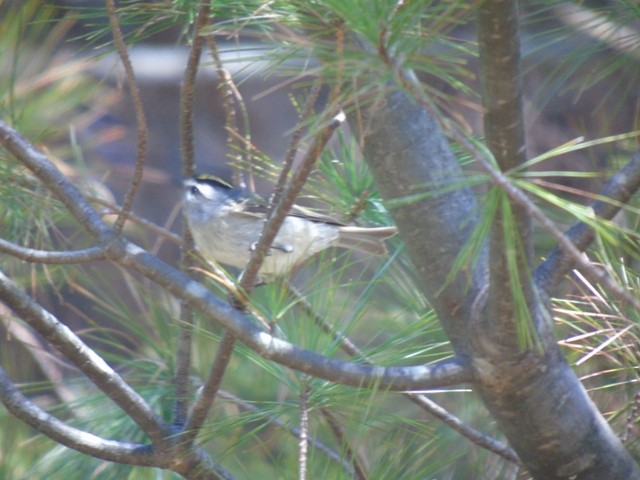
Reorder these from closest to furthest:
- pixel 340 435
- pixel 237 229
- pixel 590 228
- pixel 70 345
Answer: pixel 590 228
pixel 70 345
pixel 340 435
pixel 237 229

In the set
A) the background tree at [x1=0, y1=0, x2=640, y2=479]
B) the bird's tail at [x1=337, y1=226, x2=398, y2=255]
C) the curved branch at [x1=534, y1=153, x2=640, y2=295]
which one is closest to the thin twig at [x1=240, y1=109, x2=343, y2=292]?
the background tree at [x1=0, y1=0, x2=640, y2=479]

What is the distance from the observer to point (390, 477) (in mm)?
1184

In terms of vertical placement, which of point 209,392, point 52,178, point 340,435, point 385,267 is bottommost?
point 340,435

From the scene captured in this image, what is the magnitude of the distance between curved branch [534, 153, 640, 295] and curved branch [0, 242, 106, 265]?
1.97 feet

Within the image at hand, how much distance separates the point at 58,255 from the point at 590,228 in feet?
2.37

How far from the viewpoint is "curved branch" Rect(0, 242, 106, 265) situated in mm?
1218

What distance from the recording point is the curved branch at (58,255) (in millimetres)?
1218

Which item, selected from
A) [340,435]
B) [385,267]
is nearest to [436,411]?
[340,435]

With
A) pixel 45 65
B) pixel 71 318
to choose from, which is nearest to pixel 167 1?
pixel 45 65

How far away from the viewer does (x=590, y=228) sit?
986 millimetres

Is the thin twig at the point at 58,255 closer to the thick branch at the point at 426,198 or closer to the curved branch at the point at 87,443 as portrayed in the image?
the curved branch at the point at 87,443

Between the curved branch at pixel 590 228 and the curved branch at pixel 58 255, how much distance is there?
0.60 meters

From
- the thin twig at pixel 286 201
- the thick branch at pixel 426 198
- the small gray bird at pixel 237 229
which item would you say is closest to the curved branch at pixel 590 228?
the thick branch at pixel 426 198

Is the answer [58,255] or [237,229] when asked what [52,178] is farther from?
[237,229]
